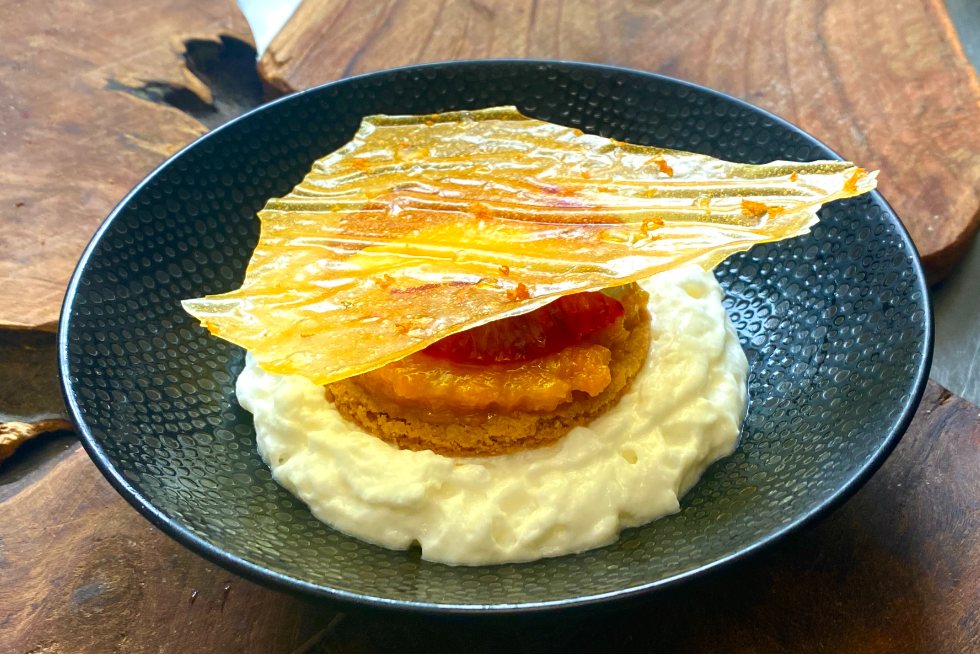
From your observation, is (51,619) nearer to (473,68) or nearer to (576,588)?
(576,588)

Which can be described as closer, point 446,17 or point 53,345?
point 53,345

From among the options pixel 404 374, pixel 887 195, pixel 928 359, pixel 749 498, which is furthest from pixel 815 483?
pixel 887 195

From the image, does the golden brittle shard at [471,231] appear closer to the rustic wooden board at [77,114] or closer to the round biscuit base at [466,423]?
the round biscuit base at [466,423]

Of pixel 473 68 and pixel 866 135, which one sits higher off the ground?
pixel 473 68

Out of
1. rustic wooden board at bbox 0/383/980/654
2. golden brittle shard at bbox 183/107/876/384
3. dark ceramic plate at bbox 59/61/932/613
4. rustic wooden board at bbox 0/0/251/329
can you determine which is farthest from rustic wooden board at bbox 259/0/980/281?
rustic wooden board at bbox 0/383/980/654

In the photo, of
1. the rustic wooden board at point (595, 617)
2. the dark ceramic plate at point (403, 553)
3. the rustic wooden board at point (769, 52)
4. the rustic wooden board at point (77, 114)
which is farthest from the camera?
the rustic wooden board at point (769, 52)

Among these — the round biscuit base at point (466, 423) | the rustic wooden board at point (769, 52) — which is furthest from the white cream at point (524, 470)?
the rustic wooden board at point (769, 52)
